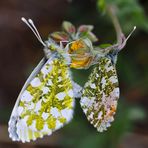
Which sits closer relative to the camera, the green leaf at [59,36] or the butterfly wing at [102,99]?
the butterfly wing at [102,99]

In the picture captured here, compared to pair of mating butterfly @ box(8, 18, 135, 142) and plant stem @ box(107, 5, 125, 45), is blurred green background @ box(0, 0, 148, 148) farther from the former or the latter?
pair of mating butterfly @ box(8, 18, 135, 142)

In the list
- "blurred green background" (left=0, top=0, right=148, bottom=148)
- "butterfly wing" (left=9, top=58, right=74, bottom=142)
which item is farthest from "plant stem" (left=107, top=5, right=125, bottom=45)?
"butterfly wing" (left=9, top=58, right=74, bottom=142)

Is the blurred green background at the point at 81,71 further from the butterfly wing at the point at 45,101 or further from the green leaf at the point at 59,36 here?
the butterfly wing at the point at 45,101

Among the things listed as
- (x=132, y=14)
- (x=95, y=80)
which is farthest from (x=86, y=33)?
(x=132, y=14)

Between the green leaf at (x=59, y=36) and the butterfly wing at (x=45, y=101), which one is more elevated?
the green leaf at (x=59, y=36)

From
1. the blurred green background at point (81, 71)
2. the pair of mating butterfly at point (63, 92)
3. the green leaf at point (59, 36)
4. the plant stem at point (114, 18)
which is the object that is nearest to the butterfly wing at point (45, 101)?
the pair of mating butterfly at point (63, 92)

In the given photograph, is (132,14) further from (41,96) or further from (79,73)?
(41,96)

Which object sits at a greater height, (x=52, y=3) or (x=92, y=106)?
(x=52, y=3)
